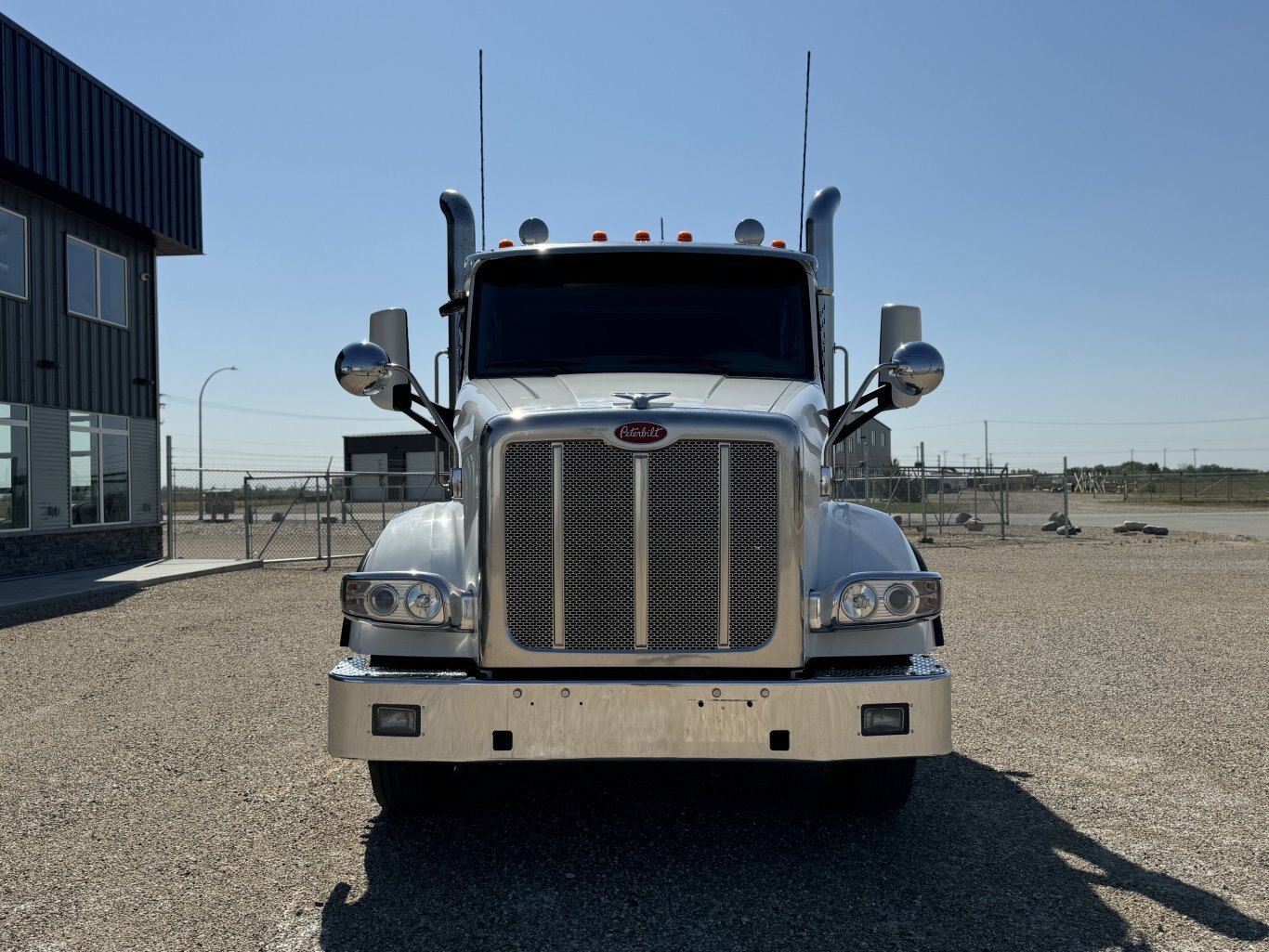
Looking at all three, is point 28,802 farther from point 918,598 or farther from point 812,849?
point 918,598

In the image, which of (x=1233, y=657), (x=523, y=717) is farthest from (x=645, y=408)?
(x=1233, y=657)

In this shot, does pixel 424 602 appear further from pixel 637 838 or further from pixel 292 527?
pixel 292 527

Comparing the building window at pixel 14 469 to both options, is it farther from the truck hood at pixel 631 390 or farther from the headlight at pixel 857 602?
the headlight at pixel 857 602

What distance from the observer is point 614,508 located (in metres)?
3.73

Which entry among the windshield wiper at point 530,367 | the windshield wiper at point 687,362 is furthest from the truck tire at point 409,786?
the windshield wiper at point 687,362

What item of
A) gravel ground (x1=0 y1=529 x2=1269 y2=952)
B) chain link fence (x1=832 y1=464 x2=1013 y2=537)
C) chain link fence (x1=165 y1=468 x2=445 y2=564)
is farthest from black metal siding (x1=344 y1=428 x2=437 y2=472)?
gravel ground (x1=0 y1=529 x2=1269 y2=952)

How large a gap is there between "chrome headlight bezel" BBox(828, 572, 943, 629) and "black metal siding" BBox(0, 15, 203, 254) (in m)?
14.9

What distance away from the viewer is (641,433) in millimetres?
3721

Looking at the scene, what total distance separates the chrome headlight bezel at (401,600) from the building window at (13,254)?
14.0 m

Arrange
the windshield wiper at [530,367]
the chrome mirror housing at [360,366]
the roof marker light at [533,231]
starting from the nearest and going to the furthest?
1. the chrome mirror housing at [360,366]
2. the windshield wiper at [530,367]
3. the roof marker light at [533,231]

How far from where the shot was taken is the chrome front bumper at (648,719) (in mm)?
3582

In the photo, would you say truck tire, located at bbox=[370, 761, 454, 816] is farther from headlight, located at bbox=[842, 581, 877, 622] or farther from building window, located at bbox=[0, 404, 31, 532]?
building window, located at bbox=[0, 404, 31, 532]

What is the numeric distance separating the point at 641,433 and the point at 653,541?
Answer: 40cm

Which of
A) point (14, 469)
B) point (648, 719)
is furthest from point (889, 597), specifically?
point (14, 469)
